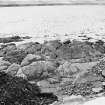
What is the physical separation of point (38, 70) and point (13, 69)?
0.64 meters

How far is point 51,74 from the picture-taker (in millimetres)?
7000

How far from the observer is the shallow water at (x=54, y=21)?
1098cm

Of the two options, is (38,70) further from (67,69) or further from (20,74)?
(67,69)

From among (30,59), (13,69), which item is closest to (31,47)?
(30,59)

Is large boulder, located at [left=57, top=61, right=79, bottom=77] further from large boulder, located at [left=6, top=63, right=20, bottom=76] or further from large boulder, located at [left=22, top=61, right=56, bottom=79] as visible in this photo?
large boulder, located at [left=6, top=63, right=20, bottom=76]

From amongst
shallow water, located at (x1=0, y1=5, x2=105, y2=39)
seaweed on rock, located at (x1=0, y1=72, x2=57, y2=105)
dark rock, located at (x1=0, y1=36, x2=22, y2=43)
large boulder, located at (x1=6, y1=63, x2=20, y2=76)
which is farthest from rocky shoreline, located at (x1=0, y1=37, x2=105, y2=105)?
shallow water, located at (x1=0, y1=5, x2=105, y2=39)

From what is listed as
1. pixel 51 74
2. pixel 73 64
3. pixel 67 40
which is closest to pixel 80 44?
pixel 67 40

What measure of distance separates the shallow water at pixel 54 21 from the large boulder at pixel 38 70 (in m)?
3.12

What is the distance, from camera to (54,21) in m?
12.8

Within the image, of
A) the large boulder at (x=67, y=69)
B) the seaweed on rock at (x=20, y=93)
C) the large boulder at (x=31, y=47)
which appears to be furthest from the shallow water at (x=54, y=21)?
the seaweed on rock at (x=20, y=93)

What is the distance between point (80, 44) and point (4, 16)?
575 cm

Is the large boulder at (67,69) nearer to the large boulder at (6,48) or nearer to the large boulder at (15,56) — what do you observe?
the large boulder at (15,56)

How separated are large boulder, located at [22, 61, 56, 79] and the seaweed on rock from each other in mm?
408

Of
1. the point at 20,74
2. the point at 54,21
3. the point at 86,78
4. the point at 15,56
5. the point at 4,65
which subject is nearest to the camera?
the point at 86,78
